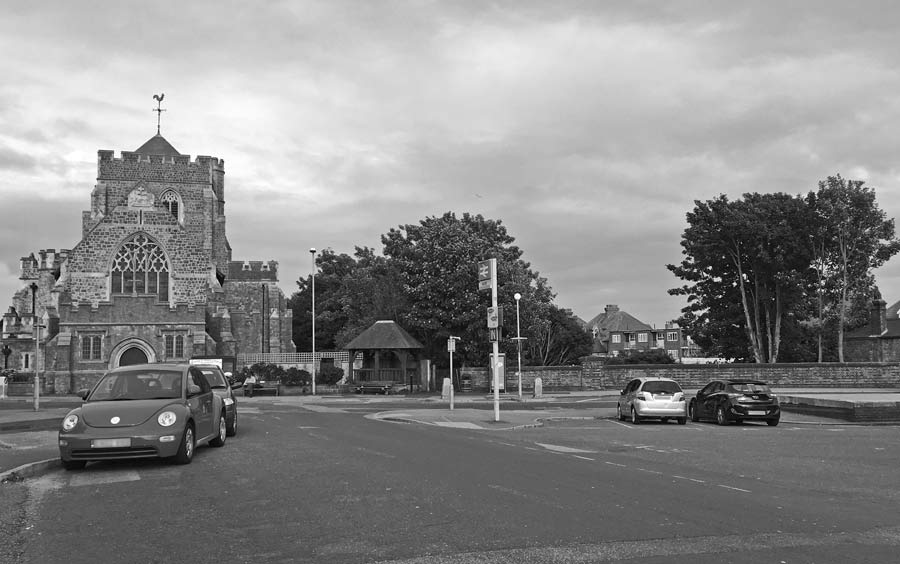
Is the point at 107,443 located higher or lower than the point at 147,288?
lower

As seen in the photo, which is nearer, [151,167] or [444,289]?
[444,289]

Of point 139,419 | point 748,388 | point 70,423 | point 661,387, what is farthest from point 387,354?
point 70,423

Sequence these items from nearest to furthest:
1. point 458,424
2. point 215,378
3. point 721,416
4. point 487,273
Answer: point 215,378
point 458,424
point 721,416
point 487,273

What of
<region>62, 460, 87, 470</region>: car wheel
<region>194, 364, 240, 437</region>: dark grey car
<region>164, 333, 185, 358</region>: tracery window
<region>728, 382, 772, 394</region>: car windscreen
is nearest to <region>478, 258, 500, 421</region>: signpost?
<region>728, 382, 772, 394</region>: car windscreen

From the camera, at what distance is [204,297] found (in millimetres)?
58656

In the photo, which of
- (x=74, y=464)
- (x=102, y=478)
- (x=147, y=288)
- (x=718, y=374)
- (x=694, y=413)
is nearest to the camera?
(x=102, y=478)

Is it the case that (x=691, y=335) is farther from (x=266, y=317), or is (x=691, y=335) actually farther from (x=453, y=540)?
(x=453, y=540)

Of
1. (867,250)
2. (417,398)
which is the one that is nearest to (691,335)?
(867,250)

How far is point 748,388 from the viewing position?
23203 millimetres

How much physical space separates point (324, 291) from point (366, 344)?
41219 mm

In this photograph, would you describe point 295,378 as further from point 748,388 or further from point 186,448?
point 186,448

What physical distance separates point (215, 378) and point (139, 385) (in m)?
4.82

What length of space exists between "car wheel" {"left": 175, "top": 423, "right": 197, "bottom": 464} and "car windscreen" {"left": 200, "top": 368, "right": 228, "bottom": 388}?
195 inches

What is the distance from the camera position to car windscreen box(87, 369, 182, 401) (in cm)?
1288
